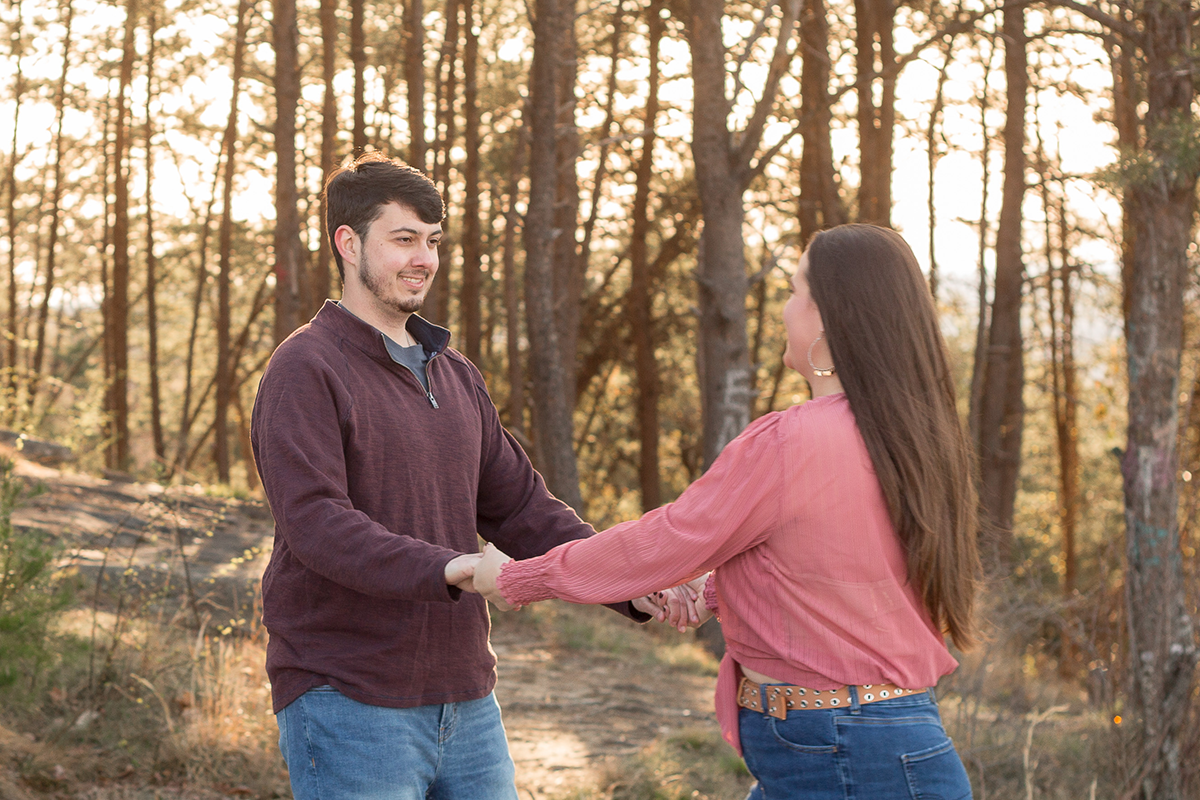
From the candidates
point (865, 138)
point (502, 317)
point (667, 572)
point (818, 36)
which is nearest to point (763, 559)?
point (667, 572)

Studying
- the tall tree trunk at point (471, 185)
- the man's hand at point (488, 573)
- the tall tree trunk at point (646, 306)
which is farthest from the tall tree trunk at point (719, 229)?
the tall tree trunk at point (646, 306)

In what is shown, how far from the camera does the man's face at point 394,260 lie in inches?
106

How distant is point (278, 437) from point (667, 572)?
2.90ft

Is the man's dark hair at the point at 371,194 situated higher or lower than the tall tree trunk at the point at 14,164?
lower

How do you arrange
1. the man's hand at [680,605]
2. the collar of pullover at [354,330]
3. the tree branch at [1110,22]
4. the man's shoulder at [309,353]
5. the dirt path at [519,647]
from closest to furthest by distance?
the man's shoulder at [309,353] < the collar of pullover at [354,330] < the man's hand at [680,605] < the dirt path at [519,647] < the tree branch at [1110,22]

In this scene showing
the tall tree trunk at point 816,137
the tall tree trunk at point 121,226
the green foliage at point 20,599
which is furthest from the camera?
the tall tree trunk at point 121,226

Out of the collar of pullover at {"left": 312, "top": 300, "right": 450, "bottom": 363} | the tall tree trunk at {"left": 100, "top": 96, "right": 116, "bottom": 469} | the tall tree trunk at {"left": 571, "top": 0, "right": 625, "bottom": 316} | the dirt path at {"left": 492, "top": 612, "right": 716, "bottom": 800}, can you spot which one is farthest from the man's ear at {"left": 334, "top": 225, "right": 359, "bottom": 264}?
the tall tree trunk at {"left": 100, "top": 96, "right": 116, "bottom": 469}

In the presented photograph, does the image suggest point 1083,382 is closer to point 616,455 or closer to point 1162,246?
point 616,455

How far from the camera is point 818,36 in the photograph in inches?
577

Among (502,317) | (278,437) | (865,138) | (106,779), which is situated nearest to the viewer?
(278,437)

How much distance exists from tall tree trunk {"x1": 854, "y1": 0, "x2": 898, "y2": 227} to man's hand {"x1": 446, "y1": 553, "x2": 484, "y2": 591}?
12032 millimetres

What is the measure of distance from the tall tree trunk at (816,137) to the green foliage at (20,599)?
9.41m

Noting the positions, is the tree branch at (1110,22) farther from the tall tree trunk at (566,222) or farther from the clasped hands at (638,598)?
the tall tree trunk at (566,222)

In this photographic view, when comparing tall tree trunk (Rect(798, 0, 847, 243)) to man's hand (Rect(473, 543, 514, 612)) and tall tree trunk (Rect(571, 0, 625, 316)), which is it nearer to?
tall tree trunk (Rect(571, 0, 625, 316))
